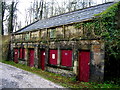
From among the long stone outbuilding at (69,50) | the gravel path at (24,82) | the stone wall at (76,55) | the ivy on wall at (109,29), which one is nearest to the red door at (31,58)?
the long stone outbuilding at (69,50)

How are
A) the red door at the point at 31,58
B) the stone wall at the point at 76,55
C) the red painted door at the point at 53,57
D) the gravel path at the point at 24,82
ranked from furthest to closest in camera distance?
1. the red door at the point at 31,58
2. the red painted door at the point at 53,57
3. the stone wall at the point at 76,55
4. the gravel path at the point at 24,82

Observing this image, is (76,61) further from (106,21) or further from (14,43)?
(14,43)

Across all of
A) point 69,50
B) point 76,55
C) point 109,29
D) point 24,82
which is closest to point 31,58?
point 69,50

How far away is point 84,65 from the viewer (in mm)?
7520

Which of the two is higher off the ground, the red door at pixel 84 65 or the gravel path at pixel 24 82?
the red door at pixel 84 65

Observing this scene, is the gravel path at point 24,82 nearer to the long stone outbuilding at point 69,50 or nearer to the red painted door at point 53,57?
the long stone outbuilding at point 69,50

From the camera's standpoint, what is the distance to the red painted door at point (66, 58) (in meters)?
8.49

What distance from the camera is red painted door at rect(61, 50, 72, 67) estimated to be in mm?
8492

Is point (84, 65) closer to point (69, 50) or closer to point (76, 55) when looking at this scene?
point (76, 55)

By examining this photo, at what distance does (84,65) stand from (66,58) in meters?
1.78

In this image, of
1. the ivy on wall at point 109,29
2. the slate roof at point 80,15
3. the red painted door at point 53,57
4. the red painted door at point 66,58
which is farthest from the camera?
the red painted door at point 53,57

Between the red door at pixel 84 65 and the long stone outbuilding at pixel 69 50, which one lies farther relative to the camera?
the red door at pixel 84 65

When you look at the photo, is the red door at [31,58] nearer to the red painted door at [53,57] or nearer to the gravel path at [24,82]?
the red painted door at [53,57]

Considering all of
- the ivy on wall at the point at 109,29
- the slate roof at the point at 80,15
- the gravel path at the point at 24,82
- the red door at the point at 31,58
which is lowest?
the gravel path at the point at 24,82
